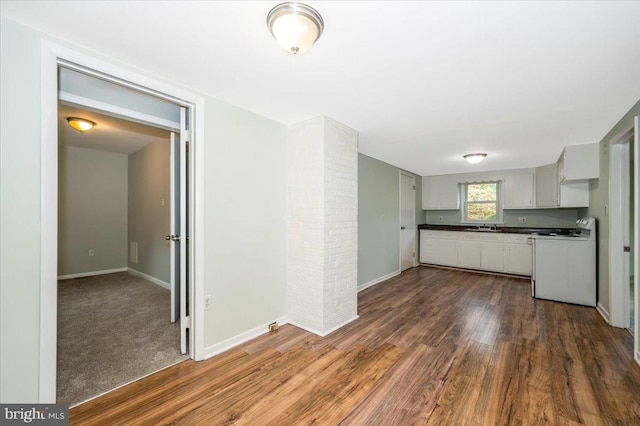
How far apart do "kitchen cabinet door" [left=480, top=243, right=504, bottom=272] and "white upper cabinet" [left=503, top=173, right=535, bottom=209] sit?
3.08 feet

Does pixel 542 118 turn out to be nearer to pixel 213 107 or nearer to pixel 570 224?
pixel 213 107

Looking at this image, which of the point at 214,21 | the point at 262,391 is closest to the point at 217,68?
the point at 214,21

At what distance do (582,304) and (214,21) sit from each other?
5.35 m

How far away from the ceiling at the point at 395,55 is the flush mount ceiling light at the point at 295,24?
0.05m

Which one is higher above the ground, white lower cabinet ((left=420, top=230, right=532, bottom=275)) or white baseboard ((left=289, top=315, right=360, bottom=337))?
white lower cabinet ((left=420, top=230, right=532, bottom=275))

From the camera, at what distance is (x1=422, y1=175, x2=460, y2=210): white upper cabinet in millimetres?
6387

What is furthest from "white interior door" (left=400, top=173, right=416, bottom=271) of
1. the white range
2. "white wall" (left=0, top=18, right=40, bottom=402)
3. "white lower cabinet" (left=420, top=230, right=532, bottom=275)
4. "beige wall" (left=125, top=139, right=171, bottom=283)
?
"white wall" (left=0, top=18, right=40, bottom=402)

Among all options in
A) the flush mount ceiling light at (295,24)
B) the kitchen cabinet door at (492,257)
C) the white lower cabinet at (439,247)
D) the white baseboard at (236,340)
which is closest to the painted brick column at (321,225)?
the white baseboard at (236,340)

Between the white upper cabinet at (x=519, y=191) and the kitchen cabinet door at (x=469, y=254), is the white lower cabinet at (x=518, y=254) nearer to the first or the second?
the kitchen cabinet door at (x=469, y=254)

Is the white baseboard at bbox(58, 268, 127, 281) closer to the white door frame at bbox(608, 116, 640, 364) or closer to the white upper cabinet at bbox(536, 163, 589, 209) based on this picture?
the white door frame at bbox(608, 116, 640, 364)

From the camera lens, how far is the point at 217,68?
6.36 feet

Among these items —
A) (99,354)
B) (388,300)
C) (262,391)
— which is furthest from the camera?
(388,300)

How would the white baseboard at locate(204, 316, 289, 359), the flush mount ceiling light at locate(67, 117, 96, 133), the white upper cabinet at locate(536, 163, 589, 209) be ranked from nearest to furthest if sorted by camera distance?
the white baseboard at locate(204, 316, 289, 359), the flush mount ceiling light at locate(67, 117, 96, 133), the white upper cabinet at locate(536, 163, 589, 209)

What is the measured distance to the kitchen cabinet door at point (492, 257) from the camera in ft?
18.2
